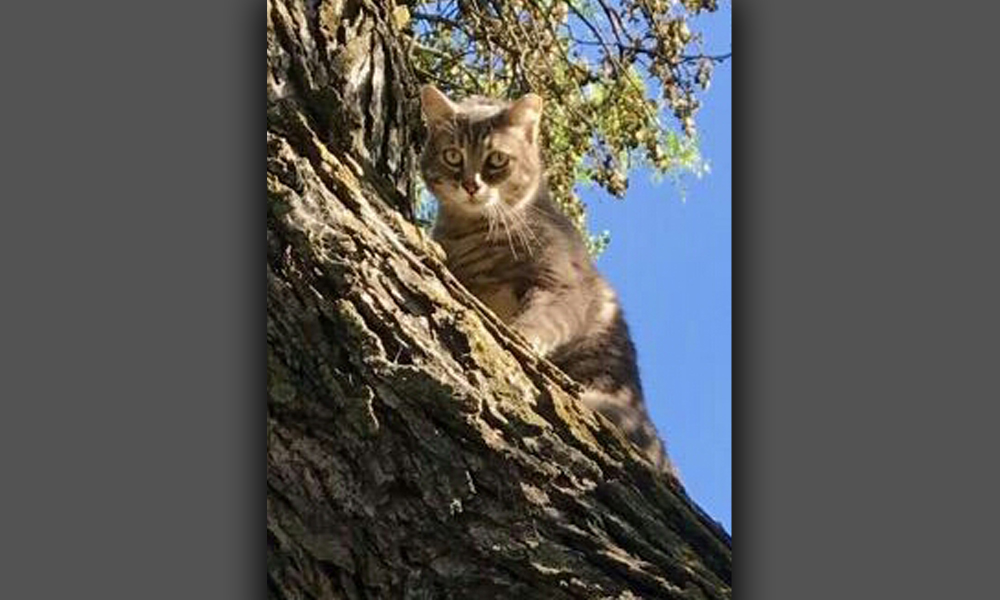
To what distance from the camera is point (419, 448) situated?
7.66 ft

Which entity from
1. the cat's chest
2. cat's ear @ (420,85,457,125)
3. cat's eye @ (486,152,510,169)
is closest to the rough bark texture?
the cat's chest

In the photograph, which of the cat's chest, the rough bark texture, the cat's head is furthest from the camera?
the cat's head

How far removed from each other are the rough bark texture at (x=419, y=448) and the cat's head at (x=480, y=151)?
0.30 metres

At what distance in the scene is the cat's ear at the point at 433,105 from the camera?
9.16 ft

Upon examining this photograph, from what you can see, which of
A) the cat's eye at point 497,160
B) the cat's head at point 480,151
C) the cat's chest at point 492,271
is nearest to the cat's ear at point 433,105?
the cat's head at point 480,151

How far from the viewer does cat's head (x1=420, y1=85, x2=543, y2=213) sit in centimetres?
282

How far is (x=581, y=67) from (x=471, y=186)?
0.39m

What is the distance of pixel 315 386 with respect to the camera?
7.87 feet

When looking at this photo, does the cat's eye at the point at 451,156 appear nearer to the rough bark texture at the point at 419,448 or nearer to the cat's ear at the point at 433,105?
the cat's ear at the point at 433,105

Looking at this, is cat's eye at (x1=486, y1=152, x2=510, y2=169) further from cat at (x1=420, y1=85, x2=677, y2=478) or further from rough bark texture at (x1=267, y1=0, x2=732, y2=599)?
rough bark texture at (x1=267, y1=0, x2=732, y2=599)

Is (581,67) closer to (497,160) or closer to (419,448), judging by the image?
(497,160)

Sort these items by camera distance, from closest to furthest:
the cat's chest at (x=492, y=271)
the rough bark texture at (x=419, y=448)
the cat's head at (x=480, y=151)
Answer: the rough bark texture at (x=419, y=448) → the cat's chest at (x=492, y=271) → the cat's head at (x=480, y=151)
